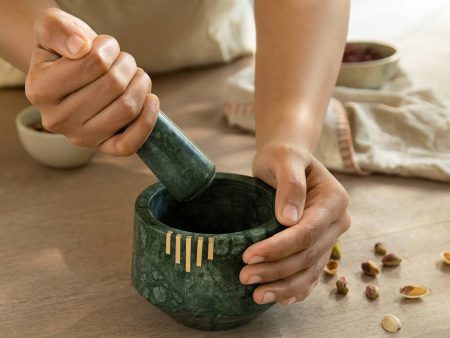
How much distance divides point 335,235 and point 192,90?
865 mm

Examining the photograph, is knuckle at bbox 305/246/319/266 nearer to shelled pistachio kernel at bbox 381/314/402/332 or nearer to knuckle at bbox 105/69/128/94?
shelled pistachio kernel at bbox 381/314/402/332

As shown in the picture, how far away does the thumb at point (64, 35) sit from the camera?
799mm

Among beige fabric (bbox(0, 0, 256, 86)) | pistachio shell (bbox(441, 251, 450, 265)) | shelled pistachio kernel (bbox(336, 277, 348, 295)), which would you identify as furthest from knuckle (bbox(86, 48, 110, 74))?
beige fabric (bbox(0, 0, 256, 86))

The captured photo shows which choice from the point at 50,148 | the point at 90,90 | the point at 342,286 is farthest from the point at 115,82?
the point at 50,148

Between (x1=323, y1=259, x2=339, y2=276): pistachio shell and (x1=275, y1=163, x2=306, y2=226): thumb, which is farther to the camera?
(x1=323, y1=259, x2=339, y2=276): pistachio shell

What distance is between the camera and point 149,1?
1650 millimetres

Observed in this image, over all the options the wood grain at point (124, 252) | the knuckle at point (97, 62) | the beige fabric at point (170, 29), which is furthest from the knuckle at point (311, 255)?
the beige fabric at point (170, 29)

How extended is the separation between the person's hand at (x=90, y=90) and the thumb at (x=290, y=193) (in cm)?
18

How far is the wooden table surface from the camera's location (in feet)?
3.22

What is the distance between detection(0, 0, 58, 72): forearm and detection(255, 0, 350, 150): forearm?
351 mm

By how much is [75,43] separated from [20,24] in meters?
0.34

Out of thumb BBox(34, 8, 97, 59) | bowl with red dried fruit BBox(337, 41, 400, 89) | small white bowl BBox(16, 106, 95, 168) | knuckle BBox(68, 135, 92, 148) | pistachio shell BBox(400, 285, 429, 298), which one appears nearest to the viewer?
thumb BBox(34, 8, 97, 59)

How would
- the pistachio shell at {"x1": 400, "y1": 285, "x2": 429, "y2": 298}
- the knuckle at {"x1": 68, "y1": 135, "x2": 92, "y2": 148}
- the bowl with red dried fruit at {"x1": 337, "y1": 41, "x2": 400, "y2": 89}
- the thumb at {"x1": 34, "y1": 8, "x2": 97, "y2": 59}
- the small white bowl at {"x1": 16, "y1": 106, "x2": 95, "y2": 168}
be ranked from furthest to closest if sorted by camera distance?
the bowl with red dried fruit at {"x1": 337, "y1": 41, "x2": 400, "y2": 89} → the small white bowl at {"x1": 16, "y1": 106, "x2": 95, "y2": 168} → the pistachio shell at {"x1": 400, "y1": 285, "x2": 429, "y2": 298} → the knuckle at {"x1": 68, "y1": 135, "x2": 92, "y2": 148} → the thumb at {"x1": 34, "y1": 8, "x2": 97, "y2": 59}

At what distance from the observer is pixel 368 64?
1.58 metres
